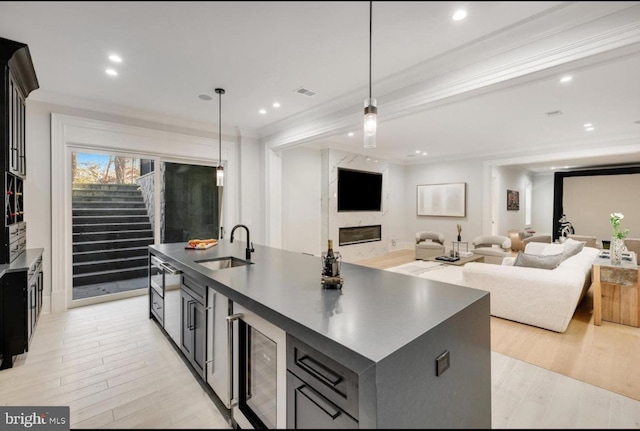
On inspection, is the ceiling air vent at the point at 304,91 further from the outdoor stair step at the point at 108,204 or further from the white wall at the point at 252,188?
the outdoor stair step at the point at 108,204

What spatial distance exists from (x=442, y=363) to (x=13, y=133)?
394 centimetres

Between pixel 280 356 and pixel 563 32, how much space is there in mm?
2901

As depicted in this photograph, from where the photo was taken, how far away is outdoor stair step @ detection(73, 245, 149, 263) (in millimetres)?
4010

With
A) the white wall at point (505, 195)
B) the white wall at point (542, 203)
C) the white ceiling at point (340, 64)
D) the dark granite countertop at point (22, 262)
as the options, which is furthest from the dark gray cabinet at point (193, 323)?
the white wall at point (542, 203)

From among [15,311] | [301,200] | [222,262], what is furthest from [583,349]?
[15,311]

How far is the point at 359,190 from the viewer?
7.18 metres

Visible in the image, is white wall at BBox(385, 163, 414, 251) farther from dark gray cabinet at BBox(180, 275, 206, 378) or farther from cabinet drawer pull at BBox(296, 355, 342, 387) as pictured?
cabinet drawer pull at BBox(296, 355, 342, 387)

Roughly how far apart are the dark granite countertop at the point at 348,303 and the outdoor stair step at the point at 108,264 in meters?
2.93

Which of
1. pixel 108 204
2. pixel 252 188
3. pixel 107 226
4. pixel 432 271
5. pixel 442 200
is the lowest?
pixel 432 271

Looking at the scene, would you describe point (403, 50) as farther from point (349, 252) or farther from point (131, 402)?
point (349, 252)

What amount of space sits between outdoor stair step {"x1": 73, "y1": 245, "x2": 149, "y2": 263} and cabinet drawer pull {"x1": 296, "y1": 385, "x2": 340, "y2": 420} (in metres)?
4.24

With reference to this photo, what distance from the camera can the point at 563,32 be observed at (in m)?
2.12

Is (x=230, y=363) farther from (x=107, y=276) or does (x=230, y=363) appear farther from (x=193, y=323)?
Result: (x=107, y=276)

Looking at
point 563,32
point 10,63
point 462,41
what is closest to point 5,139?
point 10,63
